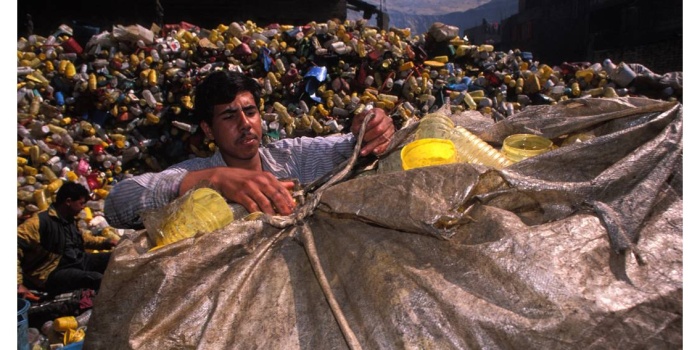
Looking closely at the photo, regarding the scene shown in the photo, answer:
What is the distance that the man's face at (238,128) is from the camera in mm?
2348

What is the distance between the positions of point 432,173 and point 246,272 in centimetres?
58

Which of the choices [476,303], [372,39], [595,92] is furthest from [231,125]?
[595,92]

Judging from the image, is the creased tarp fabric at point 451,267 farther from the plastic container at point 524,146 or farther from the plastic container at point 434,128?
the plastic container at point 434,128

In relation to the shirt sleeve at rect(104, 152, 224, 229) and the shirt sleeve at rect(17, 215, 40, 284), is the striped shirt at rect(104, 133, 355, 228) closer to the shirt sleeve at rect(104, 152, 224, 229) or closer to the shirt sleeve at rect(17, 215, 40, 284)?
the shirt sleeve at rect(104, 152, 224, 229)

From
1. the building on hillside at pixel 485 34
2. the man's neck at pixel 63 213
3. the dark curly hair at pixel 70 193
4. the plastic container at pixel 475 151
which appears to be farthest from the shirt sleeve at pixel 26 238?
the building on hillside at pixel 485 34

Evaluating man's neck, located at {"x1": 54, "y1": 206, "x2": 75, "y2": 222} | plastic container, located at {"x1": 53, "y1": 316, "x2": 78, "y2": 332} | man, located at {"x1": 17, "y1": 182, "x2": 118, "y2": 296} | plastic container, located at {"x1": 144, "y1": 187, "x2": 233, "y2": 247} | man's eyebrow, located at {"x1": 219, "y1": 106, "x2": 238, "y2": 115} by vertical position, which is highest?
man's eyebrow, located at {"x1": 219, "y1": 106, "x2": 238, "y2": 115}

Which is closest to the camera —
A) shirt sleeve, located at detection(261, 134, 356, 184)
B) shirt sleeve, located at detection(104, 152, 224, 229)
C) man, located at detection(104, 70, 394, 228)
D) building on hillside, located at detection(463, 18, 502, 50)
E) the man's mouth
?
man, located at detection(104, 70, 394, 228)

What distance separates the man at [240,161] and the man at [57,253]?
3039mm

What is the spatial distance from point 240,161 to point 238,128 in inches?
6.6

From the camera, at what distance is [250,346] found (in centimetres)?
117

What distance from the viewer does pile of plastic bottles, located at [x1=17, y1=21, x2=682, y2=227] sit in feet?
21.6

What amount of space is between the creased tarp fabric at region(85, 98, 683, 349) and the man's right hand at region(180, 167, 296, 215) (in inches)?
4.8

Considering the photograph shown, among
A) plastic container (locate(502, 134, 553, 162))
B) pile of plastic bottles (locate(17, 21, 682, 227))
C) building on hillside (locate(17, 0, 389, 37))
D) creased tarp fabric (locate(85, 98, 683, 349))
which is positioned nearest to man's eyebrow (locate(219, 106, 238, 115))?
creased tarp fabric (locate(85, 98, 683, 349))

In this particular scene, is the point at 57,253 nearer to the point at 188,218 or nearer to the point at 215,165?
the point at 215,165
